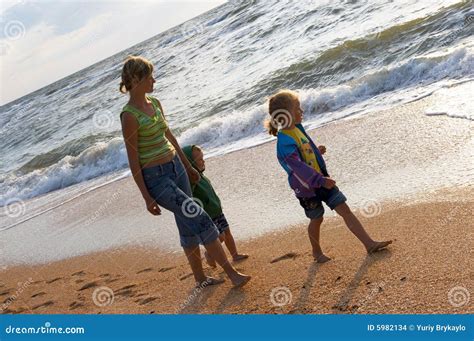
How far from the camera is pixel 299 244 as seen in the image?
4.55 metres

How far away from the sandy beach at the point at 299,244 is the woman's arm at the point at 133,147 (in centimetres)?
84

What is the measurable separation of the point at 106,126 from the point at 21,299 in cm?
1264

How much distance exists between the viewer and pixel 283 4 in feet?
79.1

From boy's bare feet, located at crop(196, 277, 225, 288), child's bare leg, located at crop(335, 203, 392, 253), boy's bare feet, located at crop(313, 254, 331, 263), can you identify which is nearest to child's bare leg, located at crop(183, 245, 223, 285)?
boy's bare feet, located at crop(196, 277, 225, 288)

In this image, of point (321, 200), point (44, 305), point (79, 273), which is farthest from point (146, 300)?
point (79, 273)

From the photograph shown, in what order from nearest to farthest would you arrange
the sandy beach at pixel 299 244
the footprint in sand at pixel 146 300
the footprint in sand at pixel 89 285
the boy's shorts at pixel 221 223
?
1. the sandy beach at pixel 299 244
2. the footprint in sand at pixel 146 300
3. the boy's shorts at pixel 221 223
4. the footprint in sand at pixel 89 285

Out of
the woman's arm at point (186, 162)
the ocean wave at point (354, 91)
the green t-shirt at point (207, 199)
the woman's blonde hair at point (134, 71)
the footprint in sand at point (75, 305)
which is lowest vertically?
the ocean wave at point (354, 91)

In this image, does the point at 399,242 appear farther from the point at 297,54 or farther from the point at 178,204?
the point at 297,54

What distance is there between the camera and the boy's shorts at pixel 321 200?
12.8 feet

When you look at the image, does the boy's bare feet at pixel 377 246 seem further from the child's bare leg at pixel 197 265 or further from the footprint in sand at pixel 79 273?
the footprint in sand at pixel 79 273

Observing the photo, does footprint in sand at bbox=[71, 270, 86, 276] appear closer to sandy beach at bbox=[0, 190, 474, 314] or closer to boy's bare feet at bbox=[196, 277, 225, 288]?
sandy beach at bbox=[0, 190, 474, 314]

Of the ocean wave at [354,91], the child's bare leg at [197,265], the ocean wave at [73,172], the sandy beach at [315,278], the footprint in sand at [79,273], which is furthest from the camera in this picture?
the ocean wave at [73,172]

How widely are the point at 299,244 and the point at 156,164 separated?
4.77 feet

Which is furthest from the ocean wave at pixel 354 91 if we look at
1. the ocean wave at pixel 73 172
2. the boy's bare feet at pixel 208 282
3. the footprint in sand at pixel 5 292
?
the boy's bare feet at pixel 208 282
